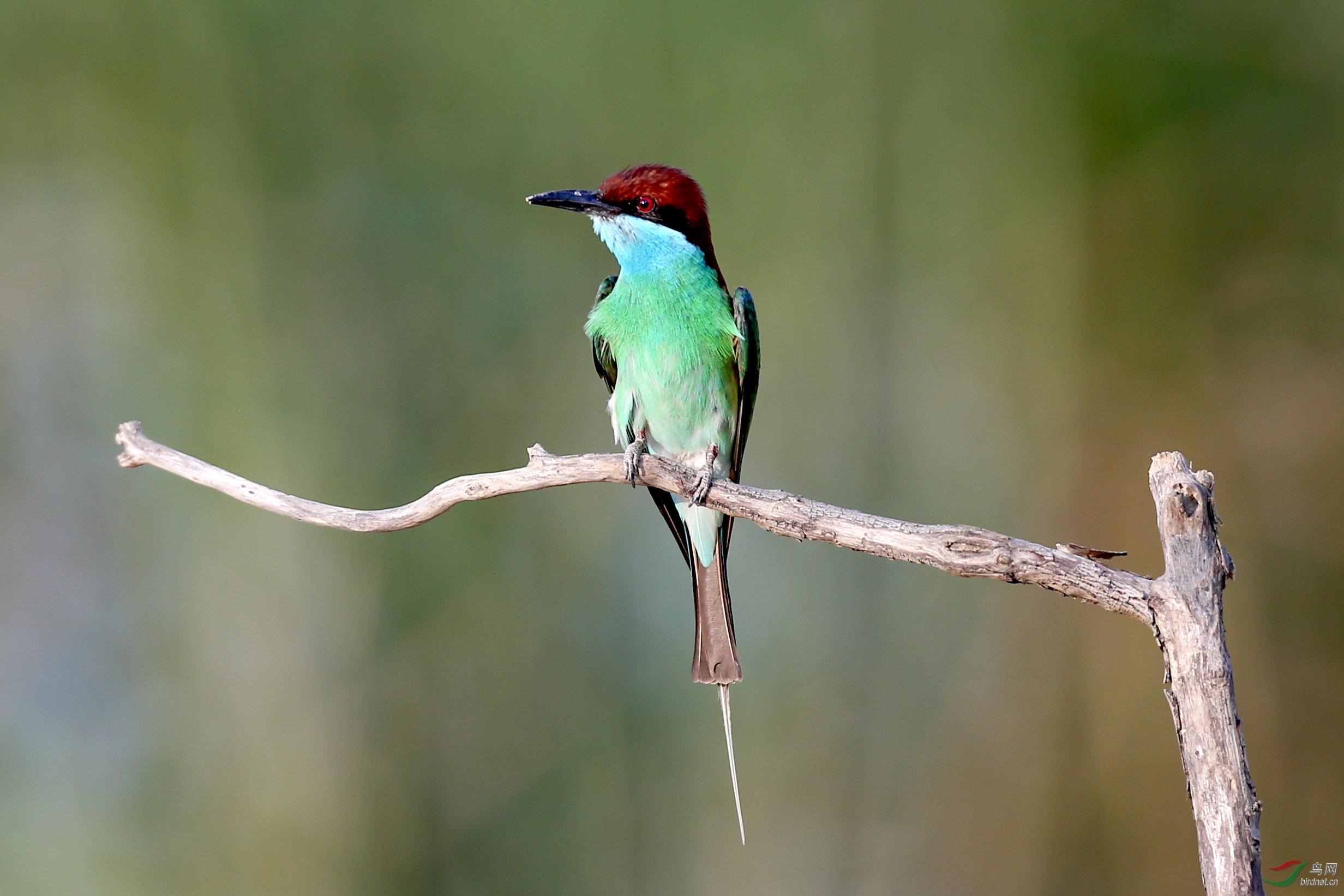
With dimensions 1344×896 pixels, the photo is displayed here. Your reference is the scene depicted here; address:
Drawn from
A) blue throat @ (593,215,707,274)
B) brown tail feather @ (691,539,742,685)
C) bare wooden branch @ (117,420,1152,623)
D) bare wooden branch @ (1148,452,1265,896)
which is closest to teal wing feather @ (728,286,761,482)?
blue throat @ (593,215,707,274)

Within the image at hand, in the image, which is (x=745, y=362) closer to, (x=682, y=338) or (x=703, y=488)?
(x=682, y=338)

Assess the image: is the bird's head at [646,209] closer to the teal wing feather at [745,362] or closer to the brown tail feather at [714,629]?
the teal wing feather at [745,362]

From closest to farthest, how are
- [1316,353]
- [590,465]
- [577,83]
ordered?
[590,465], [1316,353], [577,83]

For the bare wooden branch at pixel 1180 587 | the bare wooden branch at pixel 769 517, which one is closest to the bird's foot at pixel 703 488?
the bare wooden branch at pixel 769 517

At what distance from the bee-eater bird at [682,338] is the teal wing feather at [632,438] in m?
0.02

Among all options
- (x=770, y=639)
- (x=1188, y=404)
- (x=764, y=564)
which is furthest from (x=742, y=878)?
(x=1188, y=404)

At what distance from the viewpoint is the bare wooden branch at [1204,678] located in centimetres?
109

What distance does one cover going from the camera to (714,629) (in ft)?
6.31

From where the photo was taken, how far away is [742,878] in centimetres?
267

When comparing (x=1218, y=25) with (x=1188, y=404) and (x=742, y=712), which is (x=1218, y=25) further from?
(x=742, y=712)

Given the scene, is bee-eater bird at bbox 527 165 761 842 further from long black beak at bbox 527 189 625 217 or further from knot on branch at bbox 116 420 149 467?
knot on branch at bbox 116 420 149 467

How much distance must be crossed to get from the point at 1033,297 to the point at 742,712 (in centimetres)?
140

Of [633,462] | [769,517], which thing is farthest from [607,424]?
[769,517]

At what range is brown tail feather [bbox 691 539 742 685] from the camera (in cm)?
189
